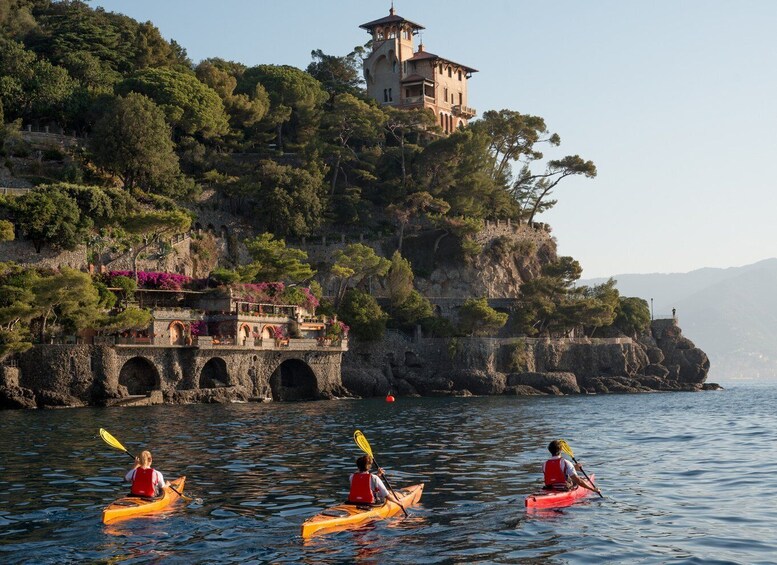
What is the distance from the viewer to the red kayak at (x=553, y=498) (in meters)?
30.4

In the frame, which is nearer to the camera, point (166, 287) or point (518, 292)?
point (166, 287)

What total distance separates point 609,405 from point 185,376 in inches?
1250

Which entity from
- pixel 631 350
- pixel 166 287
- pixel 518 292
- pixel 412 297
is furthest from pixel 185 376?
pixel 631 350

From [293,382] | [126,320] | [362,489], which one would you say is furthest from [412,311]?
[362,489]

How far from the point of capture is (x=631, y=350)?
11200 centimetres

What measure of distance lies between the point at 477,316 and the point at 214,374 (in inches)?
1104

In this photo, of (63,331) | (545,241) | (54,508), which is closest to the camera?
(54,508)

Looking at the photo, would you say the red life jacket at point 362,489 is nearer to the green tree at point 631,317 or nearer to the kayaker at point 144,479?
the kayaker at point 144,479

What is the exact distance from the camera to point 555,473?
31.6 meters

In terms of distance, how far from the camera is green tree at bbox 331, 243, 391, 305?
96.3 m

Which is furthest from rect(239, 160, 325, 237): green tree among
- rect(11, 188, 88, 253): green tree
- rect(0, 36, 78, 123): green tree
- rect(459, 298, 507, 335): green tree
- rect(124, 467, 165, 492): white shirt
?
rect(124, 467, 165, 492): white shirt

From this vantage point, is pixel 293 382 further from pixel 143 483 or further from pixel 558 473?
pixel 143 483

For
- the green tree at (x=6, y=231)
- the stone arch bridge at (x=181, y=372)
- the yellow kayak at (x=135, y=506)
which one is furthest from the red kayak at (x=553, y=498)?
the green tree at (x=6, y=231)

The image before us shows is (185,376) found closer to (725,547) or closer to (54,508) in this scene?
(54,508)
